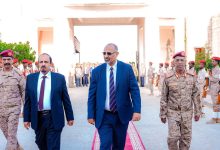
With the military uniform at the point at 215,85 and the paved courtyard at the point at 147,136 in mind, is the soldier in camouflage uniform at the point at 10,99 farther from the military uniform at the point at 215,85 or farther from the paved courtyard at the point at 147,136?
the military uniform at the point at 215,85

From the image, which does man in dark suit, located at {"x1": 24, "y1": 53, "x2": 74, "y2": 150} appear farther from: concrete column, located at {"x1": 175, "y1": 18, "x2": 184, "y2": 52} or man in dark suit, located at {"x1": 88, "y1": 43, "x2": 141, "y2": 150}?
concrete column, located at {"x1": 175, "y1": 18, "x2": 184, "y2": 52}

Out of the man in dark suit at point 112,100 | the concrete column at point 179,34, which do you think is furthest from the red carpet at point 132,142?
the concrete column at point 179,34

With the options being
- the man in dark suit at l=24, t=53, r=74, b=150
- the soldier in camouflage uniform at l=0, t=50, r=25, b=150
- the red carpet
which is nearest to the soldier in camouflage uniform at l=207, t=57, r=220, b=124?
the red carpet

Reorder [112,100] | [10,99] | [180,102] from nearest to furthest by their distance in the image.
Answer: [112,100] < [180,102] < [10,99]

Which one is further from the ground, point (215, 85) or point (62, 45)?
point (62, 45)

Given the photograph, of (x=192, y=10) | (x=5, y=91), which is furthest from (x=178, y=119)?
(x=192, y=10)

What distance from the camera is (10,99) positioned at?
8.68m

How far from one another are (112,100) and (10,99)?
227 centimetres

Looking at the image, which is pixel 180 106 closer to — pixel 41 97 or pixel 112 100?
pixel 112 100

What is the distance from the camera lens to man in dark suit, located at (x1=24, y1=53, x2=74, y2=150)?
717 centimetres

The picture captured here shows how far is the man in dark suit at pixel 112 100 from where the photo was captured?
23.5 feet

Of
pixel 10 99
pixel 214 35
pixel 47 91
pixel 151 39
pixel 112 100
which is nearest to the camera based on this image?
pixel 112 100

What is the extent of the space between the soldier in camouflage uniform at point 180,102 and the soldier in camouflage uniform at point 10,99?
2505 mm

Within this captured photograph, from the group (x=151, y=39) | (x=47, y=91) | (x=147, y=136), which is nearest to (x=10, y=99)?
(x=47, y=91)
